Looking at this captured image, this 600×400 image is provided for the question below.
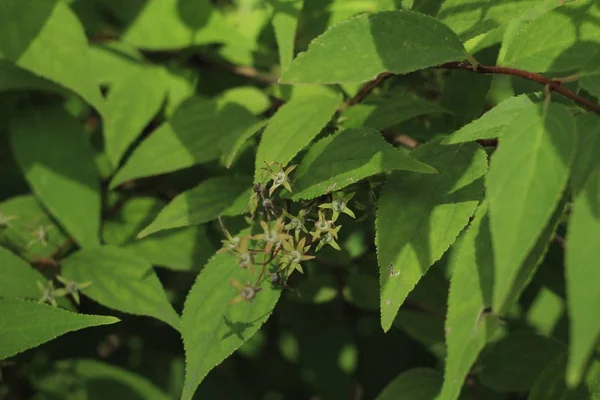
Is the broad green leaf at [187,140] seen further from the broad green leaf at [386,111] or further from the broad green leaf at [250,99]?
the broad green leaf at [386,111]

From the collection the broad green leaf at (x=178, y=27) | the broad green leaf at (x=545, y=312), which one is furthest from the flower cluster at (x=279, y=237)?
the broad green leaf at (x=545, y=312)

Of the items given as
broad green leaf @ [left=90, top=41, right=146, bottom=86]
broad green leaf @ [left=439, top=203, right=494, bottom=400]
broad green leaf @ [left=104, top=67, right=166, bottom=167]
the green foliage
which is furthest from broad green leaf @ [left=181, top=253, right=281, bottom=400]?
broad green leaf @ [left=90, top=41, right=146, bottom=86]

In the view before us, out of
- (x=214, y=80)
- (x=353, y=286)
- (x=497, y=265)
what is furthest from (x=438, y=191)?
(x=214, y=80)

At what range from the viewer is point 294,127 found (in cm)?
134

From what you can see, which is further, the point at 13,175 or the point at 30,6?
the point at 13,175

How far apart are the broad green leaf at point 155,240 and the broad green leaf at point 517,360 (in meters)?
0.70

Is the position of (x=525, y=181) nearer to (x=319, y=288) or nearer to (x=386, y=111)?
(x=386, y=111)

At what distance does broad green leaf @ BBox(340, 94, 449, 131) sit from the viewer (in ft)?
4.64

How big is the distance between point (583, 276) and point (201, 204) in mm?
819

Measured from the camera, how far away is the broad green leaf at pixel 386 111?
1.41 meters

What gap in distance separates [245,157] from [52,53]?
0.49 meters

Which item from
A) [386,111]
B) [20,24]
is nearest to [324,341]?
[386,111]

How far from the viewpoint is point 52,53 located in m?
Result: 1.52

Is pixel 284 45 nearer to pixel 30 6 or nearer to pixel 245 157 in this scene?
pixel 245 157
